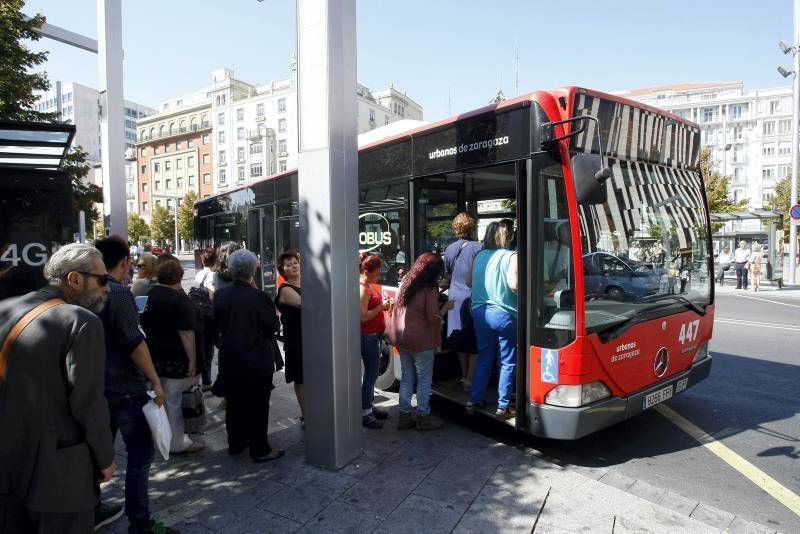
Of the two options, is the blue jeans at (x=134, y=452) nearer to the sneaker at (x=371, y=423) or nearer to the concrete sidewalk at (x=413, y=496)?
the concrete sidewalk at (x=413, y=496)

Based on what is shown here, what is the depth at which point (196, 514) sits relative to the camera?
331 cm

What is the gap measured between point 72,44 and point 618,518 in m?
7.87

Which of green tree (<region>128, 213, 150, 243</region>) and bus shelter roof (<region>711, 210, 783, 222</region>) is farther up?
green tree (<region>128, 213, 150, 243</region>)

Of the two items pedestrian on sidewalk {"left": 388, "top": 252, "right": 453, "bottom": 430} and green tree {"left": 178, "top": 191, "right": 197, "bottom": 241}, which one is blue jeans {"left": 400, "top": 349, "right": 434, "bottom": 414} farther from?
green tree {"left": 178, "top": 191, "right": 197, "bottom": 241}

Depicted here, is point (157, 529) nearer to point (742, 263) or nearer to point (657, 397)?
point (657, 397)

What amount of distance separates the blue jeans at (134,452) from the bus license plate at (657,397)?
Result: 148 inches

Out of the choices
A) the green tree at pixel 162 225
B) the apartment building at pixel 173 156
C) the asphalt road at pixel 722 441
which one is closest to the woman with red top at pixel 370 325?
the asphalt road at pixel 722 441

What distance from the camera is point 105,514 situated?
10.7 feet

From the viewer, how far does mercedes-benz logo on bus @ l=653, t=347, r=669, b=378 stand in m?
4.42

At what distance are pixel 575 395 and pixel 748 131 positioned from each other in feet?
317

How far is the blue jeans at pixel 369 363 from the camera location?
4.81 metres

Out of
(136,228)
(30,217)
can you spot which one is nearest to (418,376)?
(30,217)

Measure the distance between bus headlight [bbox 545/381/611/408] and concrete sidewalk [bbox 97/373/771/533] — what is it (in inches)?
21.5

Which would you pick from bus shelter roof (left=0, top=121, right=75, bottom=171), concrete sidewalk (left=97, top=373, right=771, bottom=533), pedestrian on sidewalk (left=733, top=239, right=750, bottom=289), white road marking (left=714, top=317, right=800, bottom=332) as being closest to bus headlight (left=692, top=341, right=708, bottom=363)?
concrete sidewalk (left=97, top=373, right=771, bottom=533)
